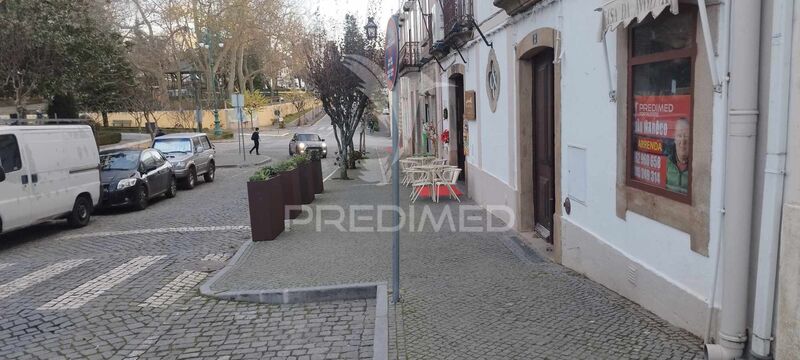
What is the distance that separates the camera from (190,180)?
17016 millimetres

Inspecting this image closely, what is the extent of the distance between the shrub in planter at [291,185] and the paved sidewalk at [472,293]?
0.92 metres

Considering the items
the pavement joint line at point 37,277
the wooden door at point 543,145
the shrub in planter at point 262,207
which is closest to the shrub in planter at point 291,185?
the shrub in planter at point 262,207

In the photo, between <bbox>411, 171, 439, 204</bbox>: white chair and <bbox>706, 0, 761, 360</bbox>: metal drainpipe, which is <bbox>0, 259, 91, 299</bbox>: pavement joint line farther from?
<bbox>706, 0, 761, 360</bbox>: metal drainpipe

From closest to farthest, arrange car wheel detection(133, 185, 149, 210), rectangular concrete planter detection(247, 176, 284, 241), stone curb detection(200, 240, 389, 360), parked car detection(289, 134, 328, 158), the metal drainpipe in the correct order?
1. the metal drainpipe
2. stone curb detection(200, 240, 389, 360)
3. rectangular concrete planter detection(247, 176, 284, 241)
4. car wheel detection(133, 185, 149, 210)
5. parked car detection(289, 134, 328, 158)

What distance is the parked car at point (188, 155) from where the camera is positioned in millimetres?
16766

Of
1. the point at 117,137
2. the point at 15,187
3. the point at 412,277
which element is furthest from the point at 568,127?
the point at 117,137

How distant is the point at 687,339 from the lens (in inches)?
167

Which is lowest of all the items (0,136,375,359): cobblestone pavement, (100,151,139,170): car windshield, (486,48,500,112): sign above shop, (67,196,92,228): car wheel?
(0,136,375,359): cobblestone pavement

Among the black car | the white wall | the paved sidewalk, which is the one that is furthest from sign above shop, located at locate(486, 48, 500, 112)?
the black car

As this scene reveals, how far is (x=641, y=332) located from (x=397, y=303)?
211 cm

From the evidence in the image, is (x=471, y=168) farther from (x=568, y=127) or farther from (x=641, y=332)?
(x=641, y=332)

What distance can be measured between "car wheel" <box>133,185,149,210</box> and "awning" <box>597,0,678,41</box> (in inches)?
430

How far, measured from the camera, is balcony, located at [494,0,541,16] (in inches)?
296

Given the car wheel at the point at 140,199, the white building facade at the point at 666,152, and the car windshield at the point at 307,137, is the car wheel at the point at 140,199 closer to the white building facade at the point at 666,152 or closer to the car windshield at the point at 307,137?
the white building facade at the point at 666,152
